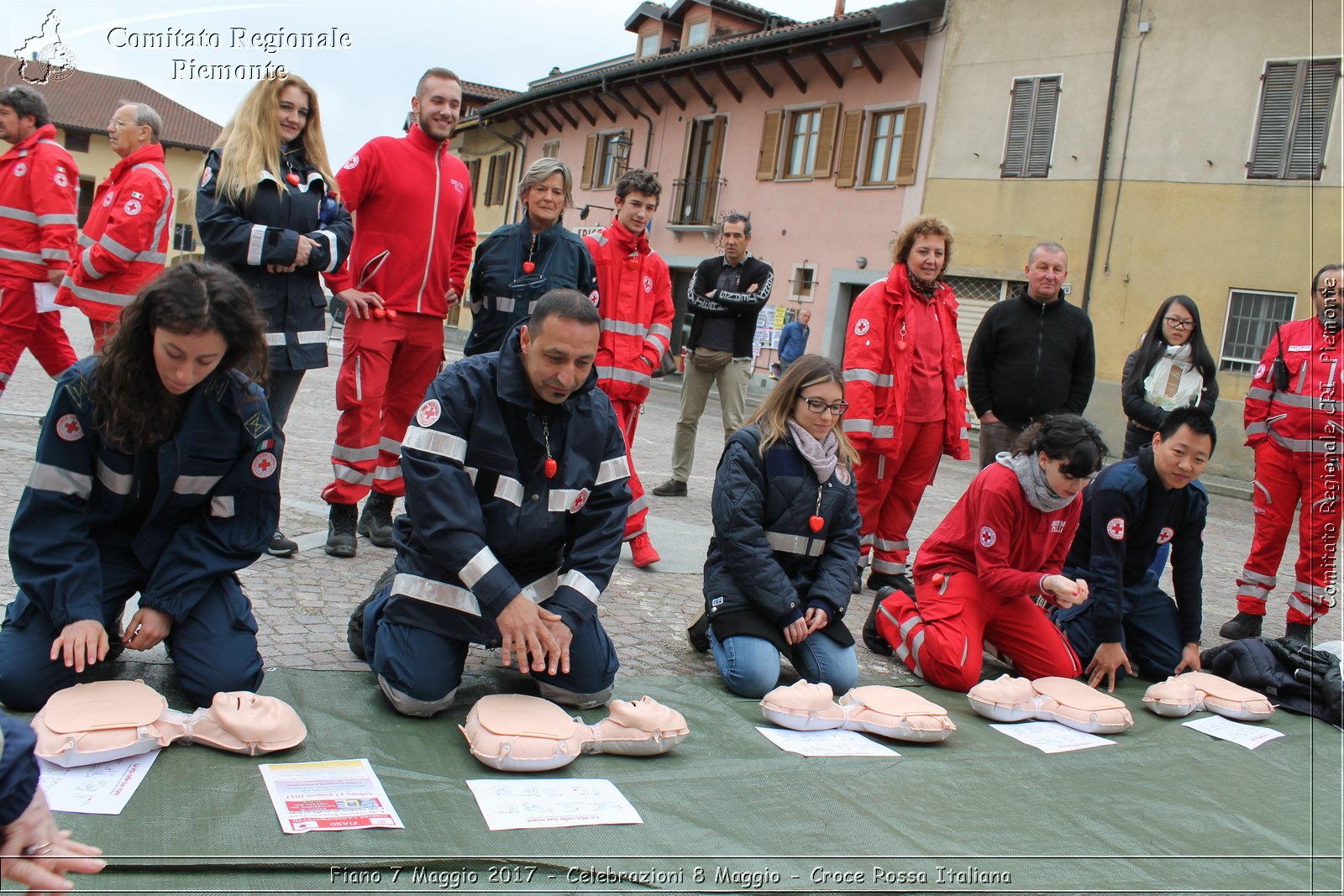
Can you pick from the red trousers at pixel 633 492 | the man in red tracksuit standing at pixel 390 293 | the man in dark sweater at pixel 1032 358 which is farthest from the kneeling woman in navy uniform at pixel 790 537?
the man in dark sweater at pixel 1032 358

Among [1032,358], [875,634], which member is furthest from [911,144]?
[875,634]

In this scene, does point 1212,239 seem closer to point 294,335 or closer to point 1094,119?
point 1094,119

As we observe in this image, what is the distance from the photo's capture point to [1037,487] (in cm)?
443

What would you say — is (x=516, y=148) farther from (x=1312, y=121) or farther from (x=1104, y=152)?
(x=1312, y=121)

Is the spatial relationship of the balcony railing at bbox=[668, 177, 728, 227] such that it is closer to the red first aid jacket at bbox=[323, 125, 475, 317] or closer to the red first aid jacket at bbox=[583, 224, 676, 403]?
the red first aid jacket at bbox=[583, 224, 676, 403]

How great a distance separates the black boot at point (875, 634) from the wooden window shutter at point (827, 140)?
19.2 metres

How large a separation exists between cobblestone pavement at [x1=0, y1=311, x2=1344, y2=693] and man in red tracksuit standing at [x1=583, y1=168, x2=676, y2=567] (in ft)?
2.17

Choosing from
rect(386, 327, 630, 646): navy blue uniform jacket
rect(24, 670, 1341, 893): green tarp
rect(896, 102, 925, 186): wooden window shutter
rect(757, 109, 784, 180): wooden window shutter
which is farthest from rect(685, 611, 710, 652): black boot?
rect(757, 109, 784, 180): wooden window shutter

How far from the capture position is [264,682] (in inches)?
134

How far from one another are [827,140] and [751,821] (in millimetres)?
21622

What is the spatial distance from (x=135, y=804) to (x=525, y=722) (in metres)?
1.00

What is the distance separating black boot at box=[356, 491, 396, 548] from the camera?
541cm

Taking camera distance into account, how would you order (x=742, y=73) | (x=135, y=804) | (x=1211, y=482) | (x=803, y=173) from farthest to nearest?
(x=742, y=73) → (x=803, y=173) → (x=1211, y=482) → (x=135, y=804)

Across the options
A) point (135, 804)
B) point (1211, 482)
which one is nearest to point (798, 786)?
point (135, 804)
